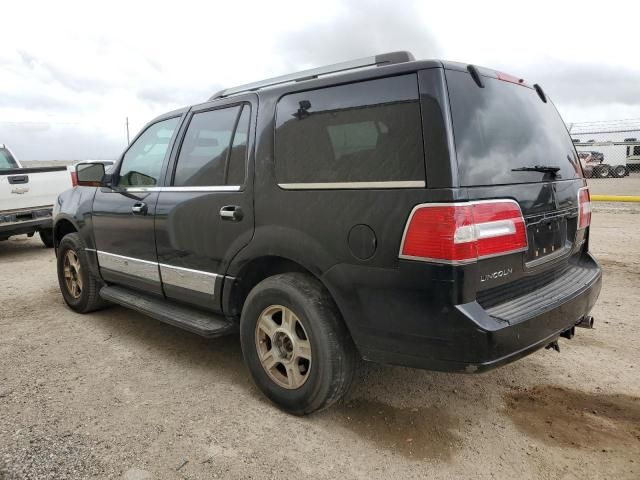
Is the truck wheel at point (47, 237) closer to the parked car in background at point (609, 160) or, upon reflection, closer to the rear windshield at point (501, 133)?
the rear windshield at point (501, 133)

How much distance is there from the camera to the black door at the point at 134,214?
149 inches

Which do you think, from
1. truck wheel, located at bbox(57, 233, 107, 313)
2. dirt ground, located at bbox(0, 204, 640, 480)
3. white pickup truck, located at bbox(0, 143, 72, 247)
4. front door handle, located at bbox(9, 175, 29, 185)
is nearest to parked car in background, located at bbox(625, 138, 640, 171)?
dirt ground, located at bbox(0, 204, 640, 480)

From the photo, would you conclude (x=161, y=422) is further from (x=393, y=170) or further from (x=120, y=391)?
(x=393, y=170)

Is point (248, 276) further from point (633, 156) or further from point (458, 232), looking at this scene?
point (633, 156)

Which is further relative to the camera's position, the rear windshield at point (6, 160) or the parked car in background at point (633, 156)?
the parked car in background at point (633, 156)

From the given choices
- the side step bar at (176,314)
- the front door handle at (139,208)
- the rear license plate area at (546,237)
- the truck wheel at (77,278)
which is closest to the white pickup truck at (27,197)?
the truck wheel at (77,278)

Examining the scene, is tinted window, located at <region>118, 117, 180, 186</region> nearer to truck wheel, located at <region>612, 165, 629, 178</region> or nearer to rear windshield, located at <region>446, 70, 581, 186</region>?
rear windshield, located at <region>446, 70, 581, 186</region>

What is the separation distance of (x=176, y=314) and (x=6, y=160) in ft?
28.5

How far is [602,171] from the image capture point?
85.0ft

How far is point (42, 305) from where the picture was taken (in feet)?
17.1

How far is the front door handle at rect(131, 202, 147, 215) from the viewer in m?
3.78

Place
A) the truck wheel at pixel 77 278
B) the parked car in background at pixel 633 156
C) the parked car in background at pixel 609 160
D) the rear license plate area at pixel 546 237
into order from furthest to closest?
the parked car in background at pixel 633 156, the parked car in background at pixel 609 160, the truck wheel at pixel 77 278, the rear license plate area at pixel 546 237

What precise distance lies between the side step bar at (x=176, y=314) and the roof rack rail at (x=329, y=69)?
5.12ft

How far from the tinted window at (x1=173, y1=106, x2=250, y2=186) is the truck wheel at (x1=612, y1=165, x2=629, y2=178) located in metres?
27.8
